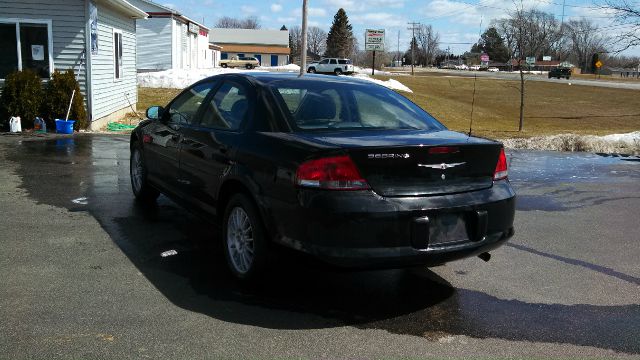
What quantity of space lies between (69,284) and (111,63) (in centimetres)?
1302

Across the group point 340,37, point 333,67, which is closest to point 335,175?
point 333,67

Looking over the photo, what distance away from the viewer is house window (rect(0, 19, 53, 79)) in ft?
43.7

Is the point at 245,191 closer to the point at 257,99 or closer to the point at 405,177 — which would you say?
the point at 257,99

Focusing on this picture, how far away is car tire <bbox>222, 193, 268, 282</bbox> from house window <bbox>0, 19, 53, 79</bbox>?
11.1 m

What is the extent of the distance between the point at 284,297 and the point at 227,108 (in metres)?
1.77

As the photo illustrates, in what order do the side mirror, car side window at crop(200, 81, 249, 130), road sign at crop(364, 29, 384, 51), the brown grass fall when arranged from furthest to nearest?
1. road sign at crop(364, 29, 384, 51)
2. the brown grass
3. the side mirror
4. car side window at crop(200, 81, 249, 130)

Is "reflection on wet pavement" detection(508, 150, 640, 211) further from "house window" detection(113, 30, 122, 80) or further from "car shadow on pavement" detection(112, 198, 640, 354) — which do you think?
"house window" detection(113, 30, 122, 80)

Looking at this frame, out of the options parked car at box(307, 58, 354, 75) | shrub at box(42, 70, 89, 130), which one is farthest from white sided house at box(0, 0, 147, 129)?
parked car at box(307, 58, 354, 75)

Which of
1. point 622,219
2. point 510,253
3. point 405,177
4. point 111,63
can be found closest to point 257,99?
point 405,177

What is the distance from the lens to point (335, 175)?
3697mm

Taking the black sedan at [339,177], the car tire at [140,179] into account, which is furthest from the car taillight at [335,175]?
the car tire at [140,179]

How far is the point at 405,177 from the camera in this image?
3.79 metres

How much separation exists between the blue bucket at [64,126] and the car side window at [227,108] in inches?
366

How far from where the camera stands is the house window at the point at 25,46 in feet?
43.7
